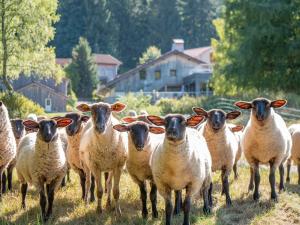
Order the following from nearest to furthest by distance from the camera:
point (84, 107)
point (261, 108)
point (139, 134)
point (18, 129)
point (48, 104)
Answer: point (139, 134) < point (84, 107) < point (261, 108) < point (18, 129) < point (48, 104)

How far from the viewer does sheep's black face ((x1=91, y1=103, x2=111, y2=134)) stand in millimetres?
8234

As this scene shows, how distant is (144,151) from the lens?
343 inches

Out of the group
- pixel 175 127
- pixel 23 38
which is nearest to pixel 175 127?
pixel 175 127

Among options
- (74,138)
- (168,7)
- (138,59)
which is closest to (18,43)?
(74,138)

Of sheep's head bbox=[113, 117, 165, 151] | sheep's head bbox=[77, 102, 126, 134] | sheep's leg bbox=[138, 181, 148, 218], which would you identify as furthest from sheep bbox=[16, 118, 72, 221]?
sheep's leg bbox=[138, 181, 148, 218]

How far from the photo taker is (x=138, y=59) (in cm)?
8562

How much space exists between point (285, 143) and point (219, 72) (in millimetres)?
24585

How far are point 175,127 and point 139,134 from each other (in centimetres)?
97

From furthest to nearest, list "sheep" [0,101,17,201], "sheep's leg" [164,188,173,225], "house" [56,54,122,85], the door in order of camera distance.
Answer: "house" [56,54,122,85], the door, "sheep" [0,101,17,201], "sheep's leg" [164,188,173,225]

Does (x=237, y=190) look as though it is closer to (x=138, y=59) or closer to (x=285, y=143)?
(x=285, y=143)

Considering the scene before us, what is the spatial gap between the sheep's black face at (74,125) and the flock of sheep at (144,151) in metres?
0.02

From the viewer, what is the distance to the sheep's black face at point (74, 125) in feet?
32.7

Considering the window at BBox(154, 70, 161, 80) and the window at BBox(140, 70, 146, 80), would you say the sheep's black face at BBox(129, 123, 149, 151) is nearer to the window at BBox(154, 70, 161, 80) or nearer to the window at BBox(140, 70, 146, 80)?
the window at BBox(140, 70, 146, 80)

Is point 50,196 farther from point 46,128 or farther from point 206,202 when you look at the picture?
point 206,202
